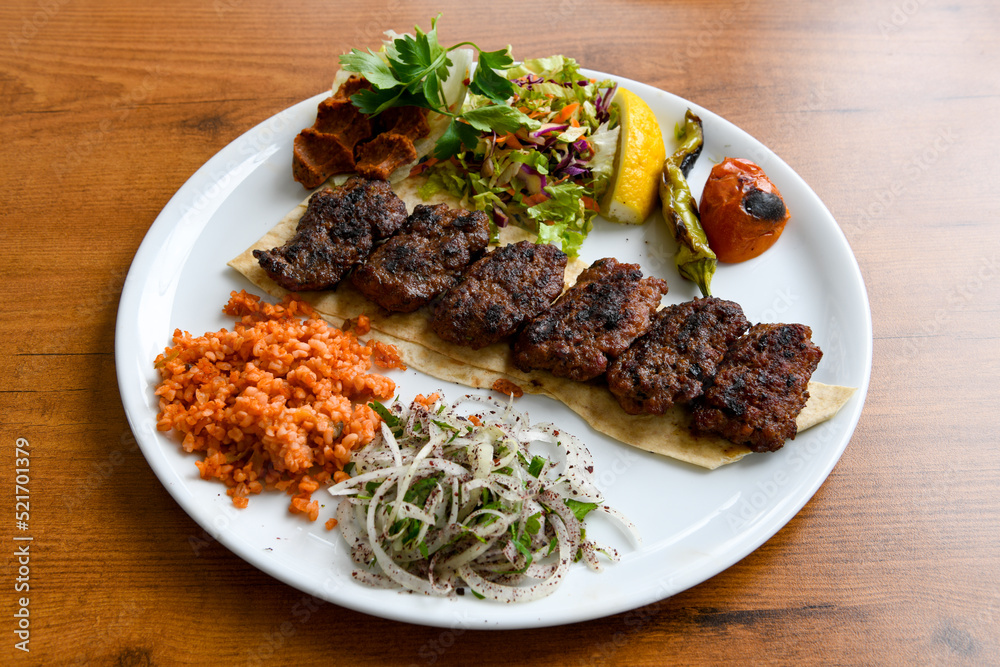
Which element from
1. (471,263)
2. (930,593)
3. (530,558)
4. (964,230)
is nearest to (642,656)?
(530,558)

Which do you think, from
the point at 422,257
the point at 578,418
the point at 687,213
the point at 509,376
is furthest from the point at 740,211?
the point at 422,257

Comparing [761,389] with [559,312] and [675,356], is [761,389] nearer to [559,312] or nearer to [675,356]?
[675,356]

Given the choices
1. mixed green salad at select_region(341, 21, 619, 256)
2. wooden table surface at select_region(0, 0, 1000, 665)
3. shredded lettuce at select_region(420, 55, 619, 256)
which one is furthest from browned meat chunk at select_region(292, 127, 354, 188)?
wooden table surface at select_region(0, 0, 1000, 665)

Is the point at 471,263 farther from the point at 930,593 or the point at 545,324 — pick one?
the point at 930,593

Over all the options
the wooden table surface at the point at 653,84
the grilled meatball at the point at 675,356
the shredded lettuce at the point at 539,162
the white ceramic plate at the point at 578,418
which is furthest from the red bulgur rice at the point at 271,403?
the shredded lettuce at the point at 539,162

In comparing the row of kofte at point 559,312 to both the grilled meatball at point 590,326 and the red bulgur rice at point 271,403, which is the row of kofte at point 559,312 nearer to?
the grilled meatball at point 590,326
